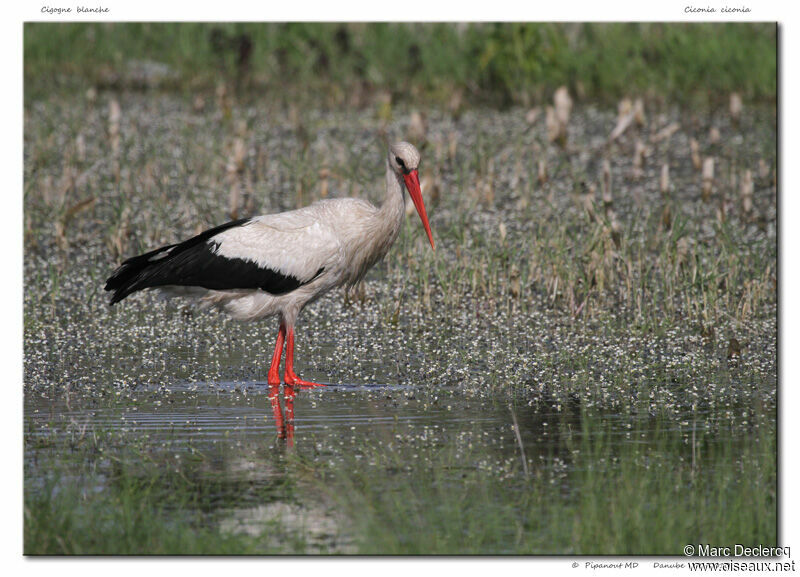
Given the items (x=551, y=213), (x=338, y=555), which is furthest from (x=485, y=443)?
(x=551, y=213)

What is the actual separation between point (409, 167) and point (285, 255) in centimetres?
96

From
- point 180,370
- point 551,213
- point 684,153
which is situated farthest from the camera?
point 684,153

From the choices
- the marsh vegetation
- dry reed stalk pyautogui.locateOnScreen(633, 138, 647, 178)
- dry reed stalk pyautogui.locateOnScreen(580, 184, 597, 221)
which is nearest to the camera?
the marsh vegetation

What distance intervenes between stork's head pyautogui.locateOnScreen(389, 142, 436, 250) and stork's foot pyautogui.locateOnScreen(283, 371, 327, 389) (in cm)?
118

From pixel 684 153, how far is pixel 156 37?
6.65 metres

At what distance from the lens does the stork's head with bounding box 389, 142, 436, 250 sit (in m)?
8.22

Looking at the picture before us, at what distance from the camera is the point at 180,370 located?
8188 millimetres

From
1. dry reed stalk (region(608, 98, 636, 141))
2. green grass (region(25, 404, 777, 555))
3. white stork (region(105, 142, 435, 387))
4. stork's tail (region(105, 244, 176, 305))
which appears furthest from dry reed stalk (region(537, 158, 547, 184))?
green grass (region(25, 404, 777, 555))

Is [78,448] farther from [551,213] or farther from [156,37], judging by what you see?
[156,37]

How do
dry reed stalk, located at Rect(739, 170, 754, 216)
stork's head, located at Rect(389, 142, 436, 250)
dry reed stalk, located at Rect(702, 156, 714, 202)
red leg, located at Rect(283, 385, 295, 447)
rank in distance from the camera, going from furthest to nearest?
dry reed stalk, located at Rect(702, 156, 714, 202) → dry reed stalk, located at Rect(739, 170, 754, 216) → stork's head, located at Rect(389, 142, 436, 250) → red leg, located at Rect(283, 385, 295, 447)

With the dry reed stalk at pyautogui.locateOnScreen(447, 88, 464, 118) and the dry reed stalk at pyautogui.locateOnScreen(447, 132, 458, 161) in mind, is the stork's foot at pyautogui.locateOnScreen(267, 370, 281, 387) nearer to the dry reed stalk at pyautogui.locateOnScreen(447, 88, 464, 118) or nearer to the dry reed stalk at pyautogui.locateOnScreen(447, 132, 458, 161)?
the dry reed stalk at pyautogui.locateOnScreen(447, 132, 458, 161)

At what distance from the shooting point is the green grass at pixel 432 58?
50.1 feet

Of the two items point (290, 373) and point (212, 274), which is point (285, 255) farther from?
point (290, 373)

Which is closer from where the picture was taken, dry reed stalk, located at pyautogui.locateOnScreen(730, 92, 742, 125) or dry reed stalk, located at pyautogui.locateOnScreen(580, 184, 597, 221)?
dry reed stalk, located at pyautogui.locateOnScreen(580, 184, 597, 221)
